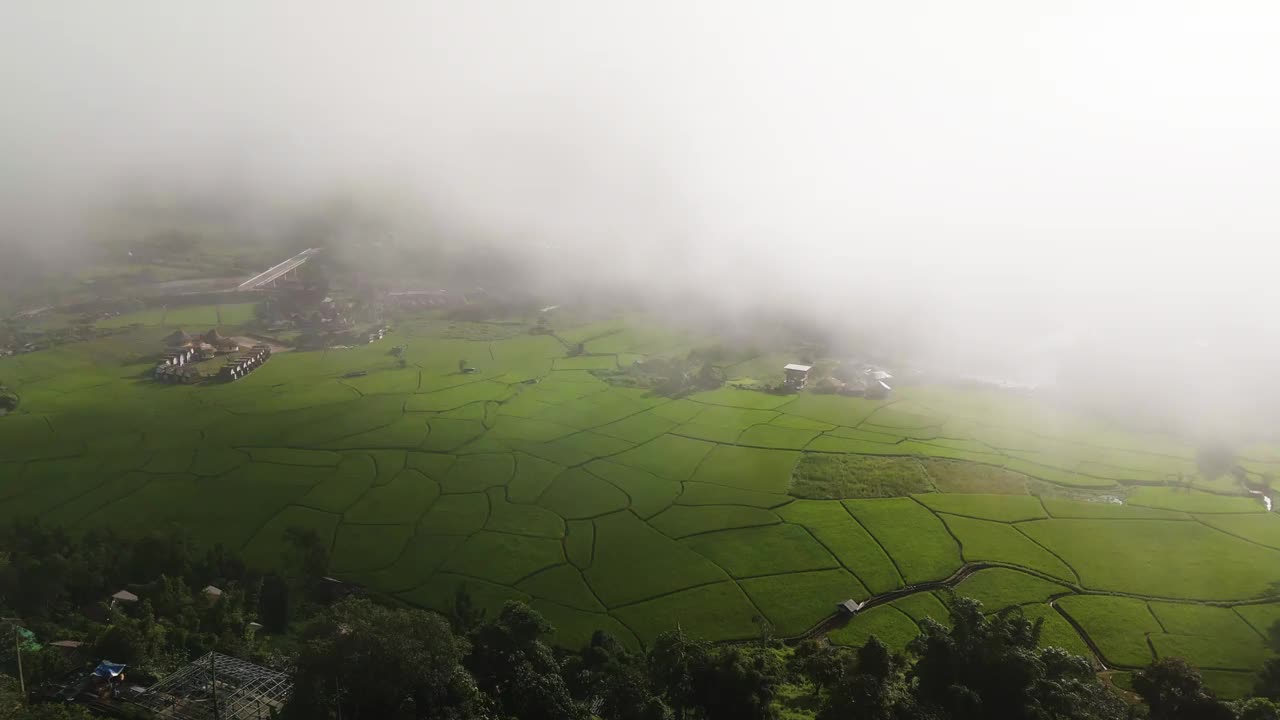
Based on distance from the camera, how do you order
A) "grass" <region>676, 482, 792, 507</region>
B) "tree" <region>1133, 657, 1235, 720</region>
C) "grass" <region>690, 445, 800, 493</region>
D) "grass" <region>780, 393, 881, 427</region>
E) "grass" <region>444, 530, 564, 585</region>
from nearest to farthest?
"tree" <region>1133, 657, 1235, 720</region> < "grass" <region>444, 530, 564, 585</region> < "grass" <region>676, 482, 792, 507</region> < "grass" <region>690, 445, 800, 493</region> < "grass" <region>780, 393, 881, 427</region>

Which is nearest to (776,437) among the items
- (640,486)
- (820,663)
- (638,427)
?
(638,427)

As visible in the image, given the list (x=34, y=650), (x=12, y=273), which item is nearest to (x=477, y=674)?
(x=34, y=650)

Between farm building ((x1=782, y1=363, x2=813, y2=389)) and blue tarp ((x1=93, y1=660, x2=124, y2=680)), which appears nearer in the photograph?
blue tarp ((x1=93, y1=660, x2=124, y2=680))

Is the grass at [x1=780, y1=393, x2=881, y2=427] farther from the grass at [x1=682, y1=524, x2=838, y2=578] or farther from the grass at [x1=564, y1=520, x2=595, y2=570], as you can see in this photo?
the grass at [x1=564, y1=520, x2=595, y2=570]

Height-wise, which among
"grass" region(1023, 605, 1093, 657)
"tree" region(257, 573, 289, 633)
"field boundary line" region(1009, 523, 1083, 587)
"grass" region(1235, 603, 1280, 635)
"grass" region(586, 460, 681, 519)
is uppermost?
"grass" region(1235, 603, 1280, 635)

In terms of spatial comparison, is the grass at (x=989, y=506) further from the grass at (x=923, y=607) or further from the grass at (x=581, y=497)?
the grass at (x=581, y=497)

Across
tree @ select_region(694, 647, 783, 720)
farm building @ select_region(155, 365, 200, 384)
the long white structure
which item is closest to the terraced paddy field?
farm building @ select_region(155, 365, 200, 384)

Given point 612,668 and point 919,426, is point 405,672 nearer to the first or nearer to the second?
point 612,668
